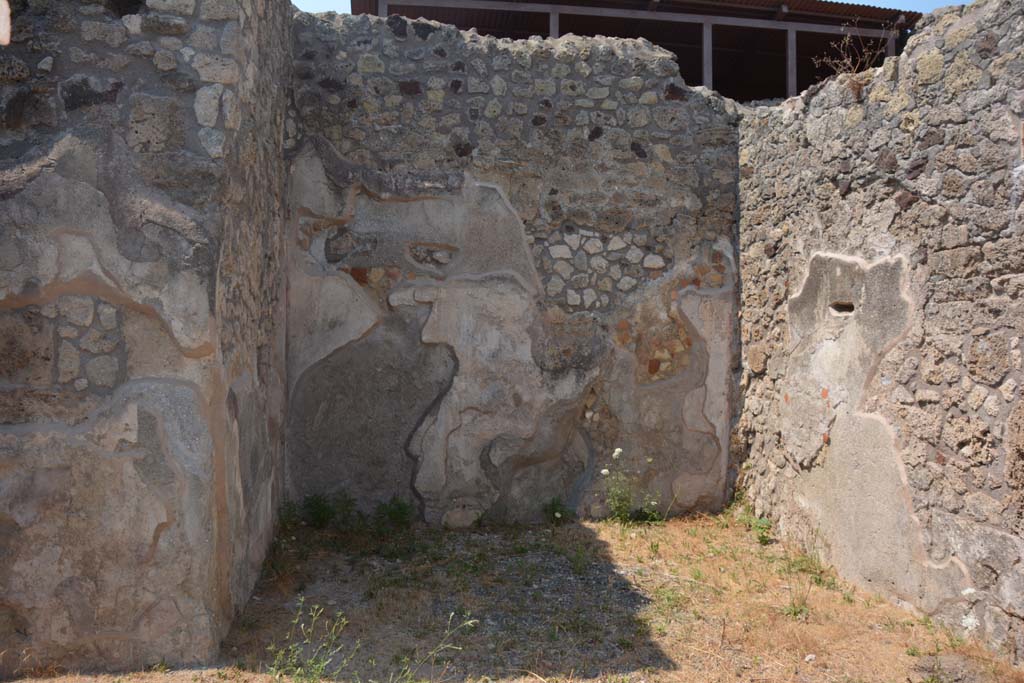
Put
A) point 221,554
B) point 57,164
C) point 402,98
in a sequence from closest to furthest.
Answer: point 57,164 → point 221,554 → point 402,98

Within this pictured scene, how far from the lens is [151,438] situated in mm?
2982

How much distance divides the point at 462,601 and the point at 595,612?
2.02 ft

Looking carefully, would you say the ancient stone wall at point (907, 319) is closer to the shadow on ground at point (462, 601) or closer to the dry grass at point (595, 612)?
the dry grass at point (595, 612)

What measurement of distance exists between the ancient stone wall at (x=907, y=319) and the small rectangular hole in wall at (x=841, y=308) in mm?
17

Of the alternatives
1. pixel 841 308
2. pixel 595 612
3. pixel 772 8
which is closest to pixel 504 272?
pixel 841 308

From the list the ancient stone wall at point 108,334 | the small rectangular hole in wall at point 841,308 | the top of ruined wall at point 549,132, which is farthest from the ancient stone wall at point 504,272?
the ancient stone wall at point 108,334

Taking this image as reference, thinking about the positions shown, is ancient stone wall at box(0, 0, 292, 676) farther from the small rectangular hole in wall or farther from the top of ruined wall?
the small rectangular hole in wall

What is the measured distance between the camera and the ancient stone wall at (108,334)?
9.66 ft

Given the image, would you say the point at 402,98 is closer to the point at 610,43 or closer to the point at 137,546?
the point at 610,43

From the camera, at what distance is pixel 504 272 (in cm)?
486

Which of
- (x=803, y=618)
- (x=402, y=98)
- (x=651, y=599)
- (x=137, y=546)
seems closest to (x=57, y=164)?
(x=137, y=546)

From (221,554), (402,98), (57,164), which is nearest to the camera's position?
(57,164)

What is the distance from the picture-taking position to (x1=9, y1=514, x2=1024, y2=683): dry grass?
123 inches

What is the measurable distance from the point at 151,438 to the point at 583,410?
2.67 m
